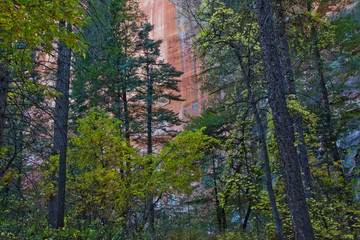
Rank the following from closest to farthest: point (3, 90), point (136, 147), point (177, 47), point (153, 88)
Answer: point (3, 90)
point (136, 147)
point (153, 88)
point (177, 47)

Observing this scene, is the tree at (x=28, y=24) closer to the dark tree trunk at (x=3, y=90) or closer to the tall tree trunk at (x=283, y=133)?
the dark tree trunk at (x=3, y=90)

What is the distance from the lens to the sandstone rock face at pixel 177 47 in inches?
1228

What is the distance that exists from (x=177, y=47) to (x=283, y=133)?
3007cm

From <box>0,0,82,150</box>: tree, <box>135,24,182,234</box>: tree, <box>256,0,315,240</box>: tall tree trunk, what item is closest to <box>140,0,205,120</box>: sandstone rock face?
<box>135,24,182,234</box>: tree

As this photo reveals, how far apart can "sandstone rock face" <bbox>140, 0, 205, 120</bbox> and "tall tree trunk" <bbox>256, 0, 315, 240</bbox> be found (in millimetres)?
23813

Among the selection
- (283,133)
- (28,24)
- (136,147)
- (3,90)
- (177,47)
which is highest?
(177,47)

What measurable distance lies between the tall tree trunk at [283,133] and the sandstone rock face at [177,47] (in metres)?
23.8

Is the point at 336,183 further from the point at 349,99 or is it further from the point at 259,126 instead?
the point at 349,99

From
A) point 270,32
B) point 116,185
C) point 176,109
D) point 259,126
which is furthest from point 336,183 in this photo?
point 176,109

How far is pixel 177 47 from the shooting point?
3366cm

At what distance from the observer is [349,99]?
64.4 ft

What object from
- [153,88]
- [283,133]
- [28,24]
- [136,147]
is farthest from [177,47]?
[28,24]

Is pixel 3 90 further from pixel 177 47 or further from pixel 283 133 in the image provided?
pixel 177 47

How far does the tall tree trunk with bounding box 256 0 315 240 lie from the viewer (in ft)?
16.1
